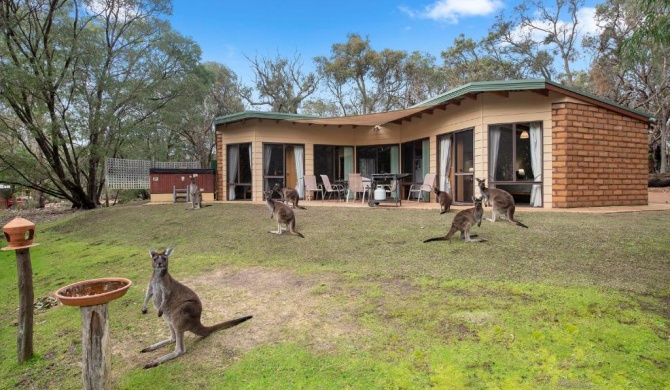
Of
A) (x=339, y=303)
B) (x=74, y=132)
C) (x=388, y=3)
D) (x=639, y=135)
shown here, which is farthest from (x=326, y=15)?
(x=339, y=303)

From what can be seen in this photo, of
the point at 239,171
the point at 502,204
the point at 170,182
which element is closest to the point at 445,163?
the point at 502,204

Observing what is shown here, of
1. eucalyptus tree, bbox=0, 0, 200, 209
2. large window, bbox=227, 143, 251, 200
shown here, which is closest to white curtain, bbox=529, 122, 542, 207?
large window, bbox=227, 143, 251, 200

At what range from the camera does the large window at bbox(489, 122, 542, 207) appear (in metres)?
8.54

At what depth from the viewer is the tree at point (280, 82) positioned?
25172mm

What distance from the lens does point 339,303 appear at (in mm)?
3381

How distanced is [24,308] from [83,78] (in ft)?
45.2

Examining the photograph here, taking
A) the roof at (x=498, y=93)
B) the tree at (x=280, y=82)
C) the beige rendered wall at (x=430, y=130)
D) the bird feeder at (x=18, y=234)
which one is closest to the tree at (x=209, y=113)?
the tree at (x=280, y=82)

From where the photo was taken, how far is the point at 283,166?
43.0ft

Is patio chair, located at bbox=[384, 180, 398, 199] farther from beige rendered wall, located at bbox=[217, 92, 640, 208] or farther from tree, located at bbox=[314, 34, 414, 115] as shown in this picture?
tree, located at bbox=[314, 34, 414, 115]

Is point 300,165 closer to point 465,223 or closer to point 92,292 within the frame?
point 465,223

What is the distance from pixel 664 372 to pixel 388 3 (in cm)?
2159

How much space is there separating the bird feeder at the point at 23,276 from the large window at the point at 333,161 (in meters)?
11.0

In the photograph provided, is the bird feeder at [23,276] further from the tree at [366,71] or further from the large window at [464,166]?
the tree at [366,71]

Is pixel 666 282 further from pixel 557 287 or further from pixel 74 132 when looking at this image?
pixel 74 132
